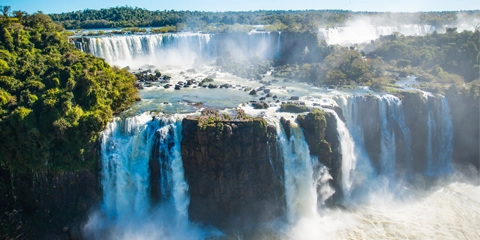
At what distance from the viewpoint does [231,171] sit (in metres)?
24.2

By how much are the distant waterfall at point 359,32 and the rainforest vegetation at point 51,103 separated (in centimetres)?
4758

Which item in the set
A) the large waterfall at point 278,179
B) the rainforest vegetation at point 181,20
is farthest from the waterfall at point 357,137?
the rainforest vegetation at point 181,20

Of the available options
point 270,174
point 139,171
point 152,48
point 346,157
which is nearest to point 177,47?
point 152,48

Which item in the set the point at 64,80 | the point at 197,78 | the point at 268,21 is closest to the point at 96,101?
the point at 64,80

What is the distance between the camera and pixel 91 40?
141 ft

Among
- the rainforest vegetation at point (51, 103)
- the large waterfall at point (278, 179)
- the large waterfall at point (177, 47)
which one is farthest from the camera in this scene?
the large waterfall at point (177, 47)

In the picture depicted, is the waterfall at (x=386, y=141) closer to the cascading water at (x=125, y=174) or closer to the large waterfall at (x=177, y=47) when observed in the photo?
the cascading water at (x=125, y=174)

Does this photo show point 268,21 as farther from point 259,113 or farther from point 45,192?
point 45,192

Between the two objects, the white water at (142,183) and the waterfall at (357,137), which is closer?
the white water at (142,183)

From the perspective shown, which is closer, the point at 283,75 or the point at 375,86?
the point at 375,86

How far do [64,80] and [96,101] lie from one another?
10.4ft

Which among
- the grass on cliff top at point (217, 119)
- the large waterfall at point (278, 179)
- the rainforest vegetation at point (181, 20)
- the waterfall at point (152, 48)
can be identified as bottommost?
the large waterfall at point (278, 179)

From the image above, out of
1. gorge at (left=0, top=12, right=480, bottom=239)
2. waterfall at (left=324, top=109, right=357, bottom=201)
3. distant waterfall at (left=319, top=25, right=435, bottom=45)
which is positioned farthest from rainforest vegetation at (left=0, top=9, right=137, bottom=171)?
distant waterfall at (left=319, top=25, right=435, bottom=45)

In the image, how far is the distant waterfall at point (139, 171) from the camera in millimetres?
24094
